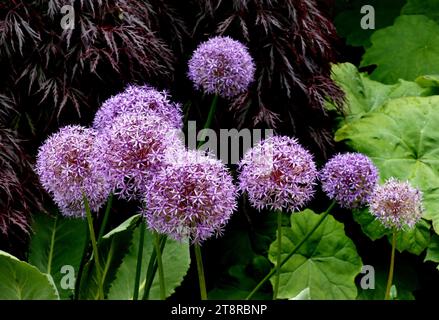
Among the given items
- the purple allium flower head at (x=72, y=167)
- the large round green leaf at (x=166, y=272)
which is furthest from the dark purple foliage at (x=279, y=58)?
the purple allium flower head at (x=72, y=167)

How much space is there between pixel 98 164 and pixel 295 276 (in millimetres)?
1518

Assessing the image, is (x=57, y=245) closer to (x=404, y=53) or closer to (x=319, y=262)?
(x=319, y=262)

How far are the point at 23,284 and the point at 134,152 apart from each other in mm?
794

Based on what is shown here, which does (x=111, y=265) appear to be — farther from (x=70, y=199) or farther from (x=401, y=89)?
(x=401, y=89)

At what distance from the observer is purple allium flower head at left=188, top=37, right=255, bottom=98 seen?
7.22 feet

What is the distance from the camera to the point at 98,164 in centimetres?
171

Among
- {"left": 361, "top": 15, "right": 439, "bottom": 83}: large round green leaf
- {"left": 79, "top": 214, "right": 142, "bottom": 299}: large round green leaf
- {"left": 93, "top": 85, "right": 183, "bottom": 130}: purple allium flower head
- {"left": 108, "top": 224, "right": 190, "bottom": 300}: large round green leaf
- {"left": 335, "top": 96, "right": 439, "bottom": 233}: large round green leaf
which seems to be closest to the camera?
{"left": 93, "top": 85, "right": 183, "bottom": 130}: purple allium flower head

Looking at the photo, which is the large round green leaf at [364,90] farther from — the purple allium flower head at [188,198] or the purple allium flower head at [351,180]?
the purple allium flower head at [188,198]

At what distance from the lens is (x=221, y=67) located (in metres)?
2.20

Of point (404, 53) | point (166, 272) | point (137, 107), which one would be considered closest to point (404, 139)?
point (404, 53)

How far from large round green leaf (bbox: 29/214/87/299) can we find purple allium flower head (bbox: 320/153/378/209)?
50.3 inches

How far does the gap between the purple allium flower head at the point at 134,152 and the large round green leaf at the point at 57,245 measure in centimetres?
124

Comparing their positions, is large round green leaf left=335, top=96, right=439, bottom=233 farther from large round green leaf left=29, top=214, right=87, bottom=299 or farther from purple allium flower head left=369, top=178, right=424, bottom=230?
large round green leaf left=29, top=214, right=87, bottom=299

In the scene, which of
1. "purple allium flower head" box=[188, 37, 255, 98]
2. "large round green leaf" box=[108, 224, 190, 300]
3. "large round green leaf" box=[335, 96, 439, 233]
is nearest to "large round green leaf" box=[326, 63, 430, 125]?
"large round green leaf" box=[335, 96, 439, 233]
